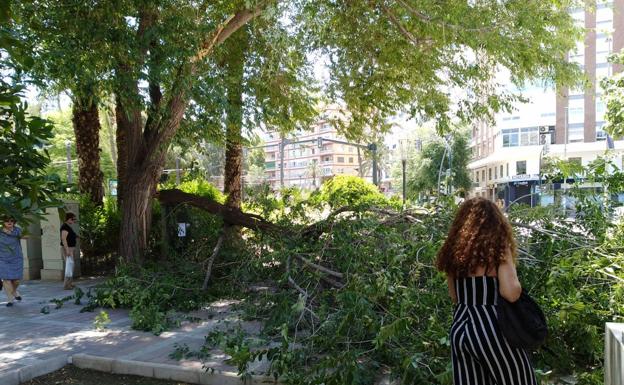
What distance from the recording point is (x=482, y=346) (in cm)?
291

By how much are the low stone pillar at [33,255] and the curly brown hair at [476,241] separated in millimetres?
11756

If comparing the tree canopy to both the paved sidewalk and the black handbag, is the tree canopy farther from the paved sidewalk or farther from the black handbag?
the black handbag

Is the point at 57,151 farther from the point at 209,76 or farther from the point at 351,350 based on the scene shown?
the point at 351,350

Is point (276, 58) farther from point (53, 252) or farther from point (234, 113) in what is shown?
point (53, 252)

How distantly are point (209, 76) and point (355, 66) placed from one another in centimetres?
→ 453

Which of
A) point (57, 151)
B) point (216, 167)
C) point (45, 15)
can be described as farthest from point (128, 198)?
point (216, 167)

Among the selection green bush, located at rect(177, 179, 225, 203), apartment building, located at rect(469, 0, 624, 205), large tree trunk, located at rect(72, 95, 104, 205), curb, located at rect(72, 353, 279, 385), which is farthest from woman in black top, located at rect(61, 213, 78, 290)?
apartment building, located at rect(469, 0, 624, 205)

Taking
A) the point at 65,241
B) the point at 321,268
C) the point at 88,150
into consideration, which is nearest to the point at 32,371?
the point at 321,268

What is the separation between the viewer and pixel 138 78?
340 inches

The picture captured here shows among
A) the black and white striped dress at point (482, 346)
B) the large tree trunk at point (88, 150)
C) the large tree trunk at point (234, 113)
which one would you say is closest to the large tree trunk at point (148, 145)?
the large tree trunk at point (234, 113)

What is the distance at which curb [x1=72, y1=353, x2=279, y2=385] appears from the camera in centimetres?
522

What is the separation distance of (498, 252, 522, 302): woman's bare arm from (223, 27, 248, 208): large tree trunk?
8.52 m

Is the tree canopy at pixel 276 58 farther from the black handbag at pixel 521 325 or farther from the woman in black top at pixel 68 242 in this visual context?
the black handbag at pixel 521 325

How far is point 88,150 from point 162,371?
386 inches
